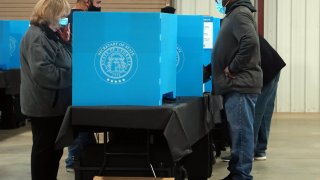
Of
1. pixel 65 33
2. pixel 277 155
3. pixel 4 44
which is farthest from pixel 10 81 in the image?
pixel 277 155

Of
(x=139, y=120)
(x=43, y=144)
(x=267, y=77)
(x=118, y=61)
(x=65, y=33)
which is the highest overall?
(x=65, y=33)

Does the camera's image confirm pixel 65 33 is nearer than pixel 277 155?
Yes

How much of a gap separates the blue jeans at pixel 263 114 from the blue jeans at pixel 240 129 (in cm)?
100

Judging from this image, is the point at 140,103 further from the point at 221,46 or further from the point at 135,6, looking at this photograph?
the point at 135,6

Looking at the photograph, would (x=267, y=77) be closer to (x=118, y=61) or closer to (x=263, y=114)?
(x=263, y=114)

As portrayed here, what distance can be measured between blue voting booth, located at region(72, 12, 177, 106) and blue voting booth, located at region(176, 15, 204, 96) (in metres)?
0.78

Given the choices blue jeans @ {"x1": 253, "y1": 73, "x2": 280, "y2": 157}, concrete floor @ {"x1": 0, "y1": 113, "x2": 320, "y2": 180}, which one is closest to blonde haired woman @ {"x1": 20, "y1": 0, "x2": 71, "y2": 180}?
concrete floor @ {"x1": 0, "y1": 113, "x2": 320, "y2": 180}

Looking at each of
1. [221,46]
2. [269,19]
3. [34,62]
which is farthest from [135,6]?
[34,62]

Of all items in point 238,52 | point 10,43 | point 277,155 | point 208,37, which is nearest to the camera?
point 238,52

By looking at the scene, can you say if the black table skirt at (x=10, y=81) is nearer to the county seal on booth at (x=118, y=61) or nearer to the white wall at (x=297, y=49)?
the county seal on booth at (x=118, y=61)

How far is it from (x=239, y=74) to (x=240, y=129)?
0.35m

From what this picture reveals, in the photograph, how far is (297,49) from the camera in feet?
29.6

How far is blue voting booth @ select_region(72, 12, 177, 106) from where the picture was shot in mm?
2559

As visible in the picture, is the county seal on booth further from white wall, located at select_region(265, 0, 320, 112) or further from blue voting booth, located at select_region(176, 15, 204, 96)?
white wall, located at select_region(265, 0, 320, 112)
